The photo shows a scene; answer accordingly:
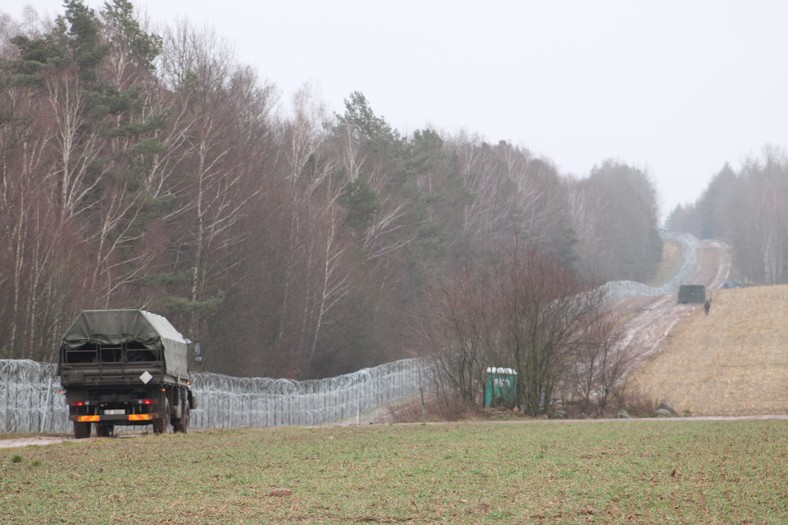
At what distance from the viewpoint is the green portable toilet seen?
145 ft

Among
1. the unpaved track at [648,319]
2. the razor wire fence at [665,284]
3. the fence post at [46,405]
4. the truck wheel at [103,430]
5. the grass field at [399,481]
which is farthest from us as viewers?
the razor wire fence at [665,284]

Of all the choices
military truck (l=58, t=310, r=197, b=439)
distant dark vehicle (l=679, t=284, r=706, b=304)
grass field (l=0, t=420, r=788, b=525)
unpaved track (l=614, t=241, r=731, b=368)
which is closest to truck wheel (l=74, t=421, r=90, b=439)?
military truck (l=58, t=310, r=197, b=439)

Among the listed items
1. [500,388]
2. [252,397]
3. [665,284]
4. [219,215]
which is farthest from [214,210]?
[665,284]

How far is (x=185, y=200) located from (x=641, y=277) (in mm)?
119818

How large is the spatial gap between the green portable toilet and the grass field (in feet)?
64.0

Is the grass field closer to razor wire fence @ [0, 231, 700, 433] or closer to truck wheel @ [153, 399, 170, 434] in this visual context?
truck wheel @ [153, 399, 170, 434]

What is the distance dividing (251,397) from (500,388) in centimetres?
993

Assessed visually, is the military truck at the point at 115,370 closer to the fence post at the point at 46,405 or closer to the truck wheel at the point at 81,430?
the truck wheel at the point at 81,430

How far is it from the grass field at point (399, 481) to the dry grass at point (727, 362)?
25.6m

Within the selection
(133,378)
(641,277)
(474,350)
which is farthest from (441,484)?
(641,277)

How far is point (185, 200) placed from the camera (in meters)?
56.5

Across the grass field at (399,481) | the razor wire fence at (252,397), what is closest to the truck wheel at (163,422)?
the grass field at (399,481)

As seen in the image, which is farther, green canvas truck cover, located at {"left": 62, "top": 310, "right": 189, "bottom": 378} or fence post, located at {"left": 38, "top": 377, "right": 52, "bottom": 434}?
fence post, located at {"left": 38, "top": 377, "right": 52, "bottom": 434}

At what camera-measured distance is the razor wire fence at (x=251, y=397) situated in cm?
3181
